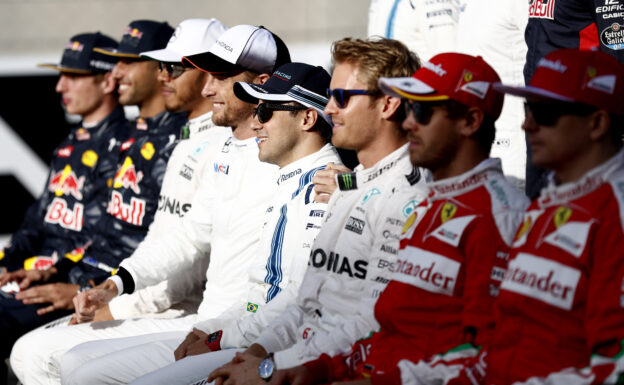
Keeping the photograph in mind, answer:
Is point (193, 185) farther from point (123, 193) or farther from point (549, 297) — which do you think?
point (549, 297)

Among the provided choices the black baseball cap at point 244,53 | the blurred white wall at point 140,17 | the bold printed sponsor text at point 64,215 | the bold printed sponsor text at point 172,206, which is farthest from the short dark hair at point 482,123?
the blurred white wall at point 140,17

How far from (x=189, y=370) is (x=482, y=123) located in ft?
4.92

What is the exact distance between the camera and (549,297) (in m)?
2.23

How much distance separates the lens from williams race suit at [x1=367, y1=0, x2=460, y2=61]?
5129mm

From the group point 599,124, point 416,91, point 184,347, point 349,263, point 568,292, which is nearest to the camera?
point 568,292

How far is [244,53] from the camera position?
453cm

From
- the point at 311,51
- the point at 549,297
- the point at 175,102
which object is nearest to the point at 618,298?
the point at 549,297

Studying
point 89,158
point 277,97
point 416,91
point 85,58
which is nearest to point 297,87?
point 277,97

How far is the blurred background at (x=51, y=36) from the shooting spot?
798 cm

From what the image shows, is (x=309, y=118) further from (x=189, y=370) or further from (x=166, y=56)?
(x=166, y=56)

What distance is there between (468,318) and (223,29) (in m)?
3.42

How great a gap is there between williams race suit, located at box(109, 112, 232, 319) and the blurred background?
2798 millimetres

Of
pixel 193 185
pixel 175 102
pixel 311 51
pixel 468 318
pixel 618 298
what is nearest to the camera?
pixel 618 298

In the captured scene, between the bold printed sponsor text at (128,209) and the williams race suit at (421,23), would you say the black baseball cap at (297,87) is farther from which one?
the bold printed sponsor text at (128,209)
